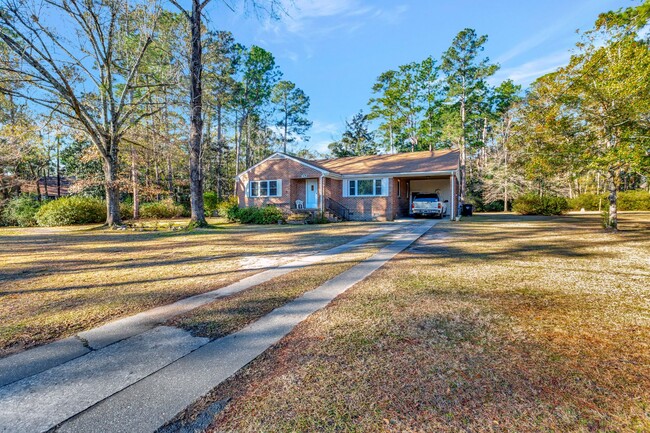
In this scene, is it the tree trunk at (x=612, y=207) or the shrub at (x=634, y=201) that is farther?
the shrub at (x=634, y=201)

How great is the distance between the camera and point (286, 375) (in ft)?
7.86

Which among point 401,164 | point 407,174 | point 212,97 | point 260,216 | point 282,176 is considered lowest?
point 260,216

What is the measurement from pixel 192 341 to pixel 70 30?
59.0 feet

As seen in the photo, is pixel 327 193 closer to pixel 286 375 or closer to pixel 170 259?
pixel 170 259

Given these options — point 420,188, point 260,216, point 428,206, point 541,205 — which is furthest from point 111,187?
point 541,205

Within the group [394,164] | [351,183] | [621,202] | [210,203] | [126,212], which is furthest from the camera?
[621,202]

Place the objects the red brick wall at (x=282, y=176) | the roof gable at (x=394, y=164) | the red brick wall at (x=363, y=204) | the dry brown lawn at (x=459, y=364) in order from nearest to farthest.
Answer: the dry brown lawn at (x=459, y=364) → the roof gable at (x=394, y=164) → the red brick wall at (x=363, y=204) → the red brick wall at (x=282, y=176)

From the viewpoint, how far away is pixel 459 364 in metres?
2.50

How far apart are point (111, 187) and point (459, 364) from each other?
59.7 ft

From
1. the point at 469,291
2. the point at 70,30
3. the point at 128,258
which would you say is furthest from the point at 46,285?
the point at 70,30

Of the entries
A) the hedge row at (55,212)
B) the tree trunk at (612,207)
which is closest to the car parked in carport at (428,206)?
the tree trunk at (612,207)

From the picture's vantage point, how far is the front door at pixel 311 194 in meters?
21.5

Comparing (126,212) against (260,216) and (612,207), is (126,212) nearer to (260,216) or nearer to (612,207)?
(260,216)

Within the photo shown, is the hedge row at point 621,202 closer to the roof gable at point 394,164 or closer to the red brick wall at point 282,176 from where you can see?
the roof gable at point 394,164
